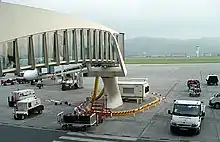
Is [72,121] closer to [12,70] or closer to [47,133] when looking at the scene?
[47,133]

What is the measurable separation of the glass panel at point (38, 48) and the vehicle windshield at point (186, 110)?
1178 centimetres

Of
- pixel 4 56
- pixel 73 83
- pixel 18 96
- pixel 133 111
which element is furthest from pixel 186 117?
pixel 73 83

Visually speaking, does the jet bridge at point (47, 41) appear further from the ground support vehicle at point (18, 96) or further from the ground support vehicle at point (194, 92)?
the ground support vehicle at point (194, 92)

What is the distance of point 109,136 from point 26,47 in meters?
9.60

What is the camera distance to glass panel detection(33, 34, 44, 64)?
20911 millimetres

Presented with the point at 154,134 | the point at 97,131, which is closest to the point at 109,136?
the point at 97,131

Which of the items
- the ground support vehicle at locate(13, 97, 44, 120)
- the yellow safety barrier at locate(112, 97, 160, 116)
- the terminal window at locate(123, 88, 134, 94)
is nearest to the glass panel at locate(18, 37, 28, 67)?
the ground support vehicle at locate(13, 97, 44, 120)

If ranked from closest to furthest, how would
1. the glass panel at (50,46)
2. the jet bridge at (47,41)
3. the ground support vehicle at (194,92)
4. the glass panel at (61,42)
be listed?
the jet bridge at (47,41) < the glass panel at (50,46) < the glass panel at (61,42) < the ground support vehicle at (194,92)

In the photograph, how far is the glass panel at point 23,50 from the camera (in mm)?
19641

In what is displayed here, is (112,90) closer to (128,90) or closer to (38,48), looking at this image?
(128,90)

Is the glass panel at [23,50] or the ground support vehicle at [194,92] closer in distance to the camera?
the glass panel at [23,50]

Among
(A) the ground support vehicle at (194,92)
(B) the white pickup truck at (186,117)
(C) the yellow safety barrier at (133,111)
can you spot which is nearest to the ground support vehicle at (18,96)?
(C) the yellow safety barrier at (133,111)

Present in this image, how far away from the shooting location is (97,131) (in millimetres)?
27297

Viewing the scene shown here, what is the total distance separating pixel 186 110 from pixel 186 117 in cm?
118
